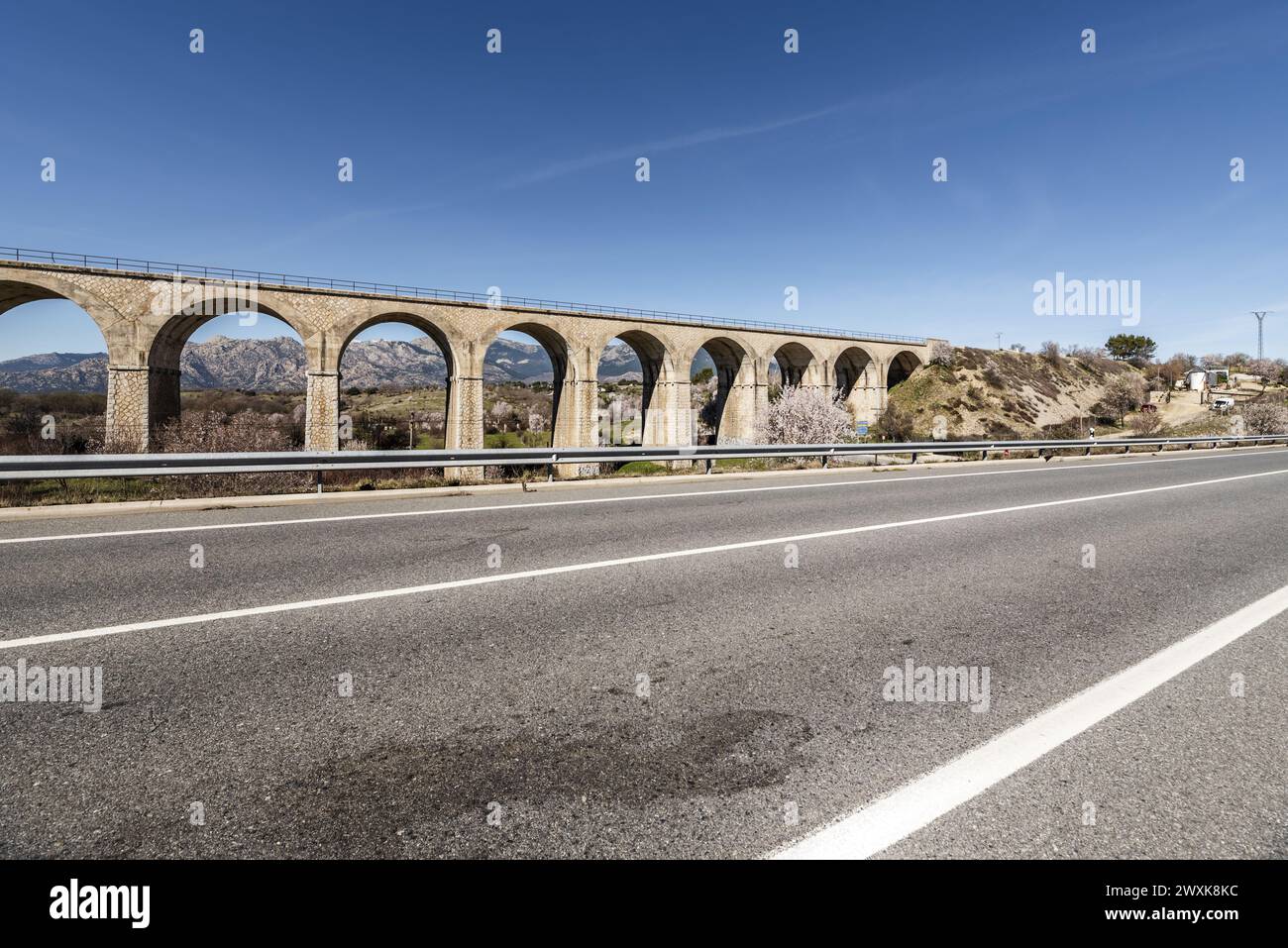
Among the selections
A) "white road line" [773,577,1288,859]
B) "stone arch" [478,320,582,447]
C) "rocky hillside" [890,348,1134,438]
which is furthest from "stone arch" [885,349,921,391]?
"white road line" [773,577,1288,859]

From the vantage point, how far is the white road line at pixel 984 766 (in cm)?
217

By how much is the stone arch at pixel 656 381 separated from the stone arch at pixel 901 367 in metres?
31.6

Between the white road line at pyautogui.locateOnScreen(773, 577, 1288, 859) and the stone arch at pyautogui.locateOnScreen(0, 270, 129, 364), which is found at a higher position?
the stone arch at pyautogui.locateOnScreen(0, 270, 129, 364)

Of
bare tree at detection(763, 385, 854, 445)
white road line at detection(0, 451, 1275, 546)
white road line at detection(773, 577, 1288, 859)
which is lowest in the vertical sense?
white road line at detection(773, 577, 1288, 859)

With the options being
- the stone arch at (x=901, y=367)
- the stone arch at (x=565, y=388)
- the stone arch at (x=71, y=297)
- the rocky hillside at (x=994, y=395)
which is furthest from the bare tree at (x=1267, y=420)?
the stone arch at (x=71, y=297)

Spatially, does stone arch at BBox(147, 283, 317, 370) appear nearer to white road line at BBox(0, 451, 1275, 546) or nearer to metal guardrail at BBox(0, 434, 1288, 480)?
Result: metal guardrail at BBox(0, 434, 1288, 480)

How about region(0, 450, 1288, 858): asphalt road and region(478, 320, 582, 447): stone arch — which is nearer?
region(0, 450, 1288, 858): asphalt road

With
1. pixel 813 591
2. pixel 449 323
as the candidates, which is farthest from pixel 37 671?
pixel 449 323

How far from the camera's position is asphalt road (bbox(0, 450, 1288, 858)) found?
2.27 m

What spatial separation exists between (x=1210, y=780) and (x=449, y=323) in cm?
4286

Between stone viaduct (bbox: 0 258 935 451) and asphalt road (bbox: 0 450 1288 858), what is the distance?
3244 cm

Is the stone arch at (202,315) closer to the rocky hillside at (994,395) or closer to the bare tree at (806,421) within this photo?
the bare tree at (806,421)

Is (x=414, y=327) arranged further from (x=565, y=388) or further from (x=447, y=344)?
(x=565, y=388)
